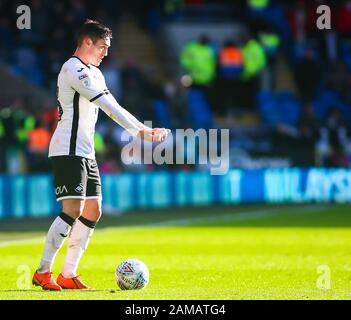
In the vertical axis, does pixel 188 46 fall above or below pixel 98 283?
above

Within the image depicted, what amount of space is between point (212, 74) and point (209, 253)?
14113 mm

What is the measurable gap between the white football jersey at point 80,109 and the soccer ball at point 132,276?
41.2 inches

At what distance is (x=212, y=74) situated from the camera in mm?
28453

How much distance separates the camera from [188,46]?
28.6 m

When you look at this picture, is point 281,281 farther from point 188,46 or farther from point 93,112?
point 188,46

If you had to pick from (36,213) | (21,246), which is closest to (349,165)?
(36,213)

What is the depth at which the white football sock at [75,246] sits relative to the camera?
10.7 m

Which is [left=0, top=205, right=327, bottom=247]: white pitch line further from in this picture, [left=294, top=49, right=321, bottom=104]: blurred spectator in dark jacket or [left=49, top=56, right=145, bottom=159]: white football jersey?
[left=49, top=56, right=145, bottom=159]: white football jersey

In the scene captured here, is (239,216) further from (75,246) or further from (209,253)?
(75,246)

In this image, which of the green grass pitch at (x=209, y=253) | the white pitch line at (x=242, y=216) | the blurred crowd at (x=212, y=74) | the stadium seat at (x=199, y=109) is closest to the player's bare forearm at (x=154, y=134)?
the green grass pitch at (x=209, y=253)

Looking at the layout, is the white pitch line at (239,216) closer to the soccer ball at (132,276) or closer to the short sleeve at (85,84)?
the soccer ball at (132,276)

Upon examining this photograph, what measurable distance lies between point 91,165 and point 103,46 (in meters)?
1.08

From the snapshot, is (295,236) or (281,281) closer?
(281,281)

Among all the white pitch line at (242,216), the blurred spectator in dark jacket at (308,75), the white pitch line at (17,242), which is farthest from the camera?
the blurred spectator in dark jacket at (308,75)
